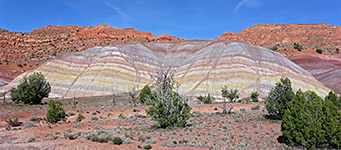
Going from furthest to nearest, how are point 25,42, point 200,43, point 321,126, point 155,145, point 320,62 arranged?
1. point 25,42
2. point 200,43
3. point 320,62
4. point 155,145
5. point 321,126

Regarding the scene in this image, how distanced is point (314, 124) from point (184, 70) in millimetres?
48961

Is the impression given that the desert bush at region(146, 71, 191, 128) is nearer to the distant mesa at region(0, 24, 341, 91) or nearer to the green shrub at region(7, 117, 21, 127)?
the green shrub at region(7, 117, 21, 127)

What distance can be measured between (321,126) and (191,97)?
37444 mm

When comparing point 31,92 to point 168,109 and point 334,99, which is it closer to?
point 168,109

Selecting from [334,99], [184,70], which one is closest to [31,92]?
[184,70]

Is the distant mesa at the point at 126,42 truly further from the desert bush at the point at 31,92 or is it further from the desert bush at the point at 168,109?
the desert bush at the point at 168,109

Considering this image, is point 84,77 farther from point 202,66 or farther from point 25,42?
point 25,42

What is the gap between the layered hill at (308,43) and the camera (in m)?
62.6

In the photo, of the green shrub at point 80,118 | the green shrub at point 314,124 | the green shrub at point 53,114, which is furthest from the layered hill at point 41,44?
the green shrub at point 314,124

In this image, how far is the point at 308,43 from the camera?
329ft

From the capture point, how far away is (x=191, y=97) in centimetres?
4972

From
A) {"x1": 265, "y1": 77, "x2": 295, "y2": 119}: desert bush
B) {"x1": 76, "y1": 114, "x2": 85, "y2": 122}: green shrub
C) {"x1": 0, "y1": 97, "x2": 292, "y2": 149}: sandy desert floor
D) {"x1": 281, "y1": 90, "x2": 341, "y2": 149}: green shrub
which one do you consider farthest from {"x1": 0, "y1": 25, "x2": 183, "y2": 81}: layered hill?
{"x1": 281, "y1": 90, "x2": 341, "y2": 149}: green shrub

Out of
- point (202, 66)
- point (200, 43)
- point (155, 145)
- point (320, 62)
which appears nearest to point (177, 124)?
point (155, 145)

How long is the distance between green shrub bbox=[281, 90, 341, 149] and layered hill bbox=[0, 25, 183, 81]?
8226cm
